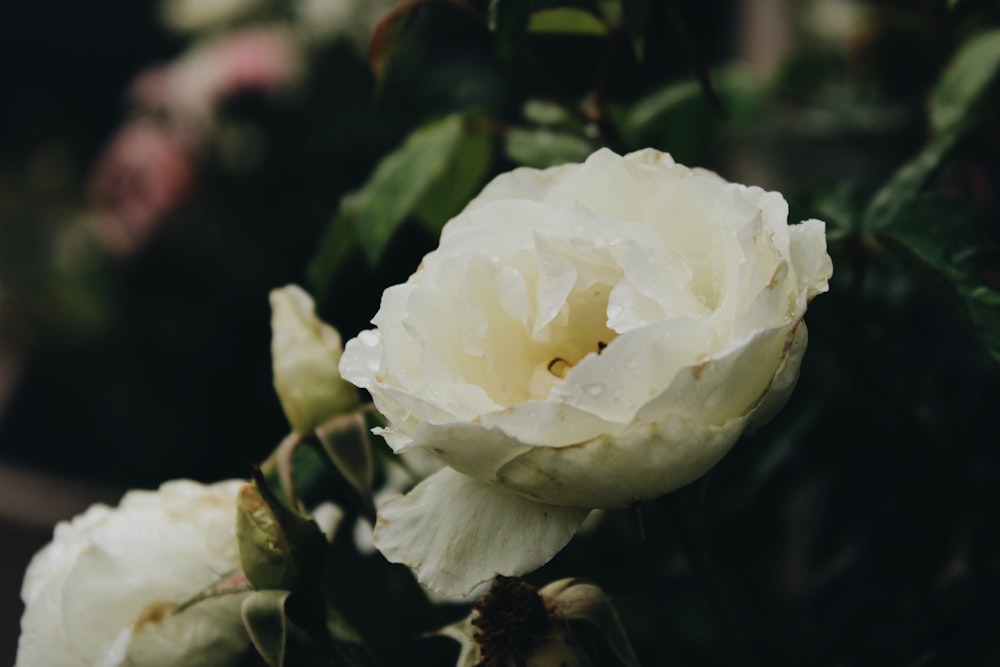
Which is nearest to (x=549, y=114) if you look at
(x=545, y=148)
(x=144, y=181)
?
(x=545, y=148)

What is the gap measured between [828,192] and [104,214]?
50.8 inches

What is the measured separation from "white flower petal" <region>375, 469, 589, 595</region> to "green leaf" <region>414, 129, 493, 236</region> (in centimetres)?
27

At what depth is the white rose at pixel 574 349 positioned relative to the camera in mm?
312

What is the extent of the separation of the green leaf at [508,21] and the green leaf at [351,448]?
6.4 inches

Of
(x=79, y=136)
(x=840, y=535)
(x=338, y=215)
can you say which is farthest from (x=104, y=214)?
(x=840, y=535)

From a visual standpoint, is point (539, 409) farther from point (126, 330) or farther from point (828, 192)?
point (126, 330)

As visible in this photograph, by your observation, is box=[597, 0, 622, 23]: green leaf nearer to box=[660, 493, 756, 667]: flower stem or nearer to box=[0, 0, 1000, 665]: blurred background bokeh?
box=[0, 0, 1000, 665]: blurred background bokeh

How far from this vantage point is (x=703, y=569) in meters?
0.39

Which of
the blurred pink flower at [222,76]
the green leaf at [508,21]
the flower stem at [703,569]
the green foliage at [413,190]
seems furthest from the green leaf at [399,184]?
the blurred pink flower at [222,76]

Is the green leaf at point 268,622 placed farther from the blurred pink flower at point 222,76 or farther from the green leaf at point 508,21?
the blurred pink flower at point 222,76

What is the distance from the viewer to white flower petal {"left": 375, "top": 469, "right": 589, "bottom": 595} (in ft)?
1.11

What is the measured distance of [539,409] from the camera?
0.31 metres

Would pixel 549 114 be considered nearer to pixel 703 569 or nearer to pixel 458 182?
pixel 458 182

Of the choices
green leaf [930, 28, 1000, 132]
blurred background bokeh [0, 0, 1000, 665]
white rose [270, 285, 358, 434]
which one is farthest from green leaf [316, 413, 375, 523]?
green leaf [930, 28, 1000, 132]
